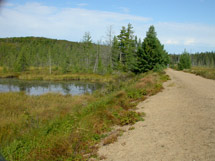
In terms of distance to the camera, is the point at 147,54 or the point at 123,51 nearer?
the point at 147,54

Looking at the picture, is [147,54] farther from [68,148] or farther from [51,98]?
[68,148]

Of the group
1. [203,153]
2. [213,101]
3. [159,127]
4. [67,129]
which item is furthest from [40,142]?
[213,101]

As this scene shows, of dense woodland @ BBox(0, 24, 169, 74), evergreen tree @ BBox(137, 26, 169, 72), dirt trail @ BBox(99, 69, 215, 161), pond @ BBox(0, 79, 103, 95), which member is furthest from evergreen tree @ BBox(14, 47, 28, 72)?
dirt trail @ BBox(99, 69, 215, 161)

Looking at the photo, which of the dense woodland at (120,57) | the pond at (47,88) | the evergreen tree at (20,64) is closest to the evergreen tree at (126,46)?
the dense woodland at (120,57)

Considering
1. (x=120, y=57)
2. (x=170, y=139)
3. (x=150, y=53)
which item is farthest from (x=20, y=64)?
(x=170, y=139)

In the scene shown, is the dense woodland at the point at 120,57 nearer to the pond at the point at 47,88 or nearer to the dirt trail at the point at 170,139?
the pond at the point at 47,88

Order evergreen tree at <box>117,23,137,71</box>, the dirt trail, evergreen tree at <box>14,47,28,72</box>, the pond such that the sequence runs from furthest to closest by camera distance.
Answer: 1. evergreen tree at <box>14,47,28,72</box>
2. evergreen tree at <box>117,23,137,71</box>
3. the pond
4. the dirt trail

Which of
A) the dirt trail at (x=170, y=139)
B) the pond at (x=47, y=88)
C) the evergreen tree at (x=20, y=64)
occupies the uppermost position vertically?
the evergreen tree at (x=20, y=64)

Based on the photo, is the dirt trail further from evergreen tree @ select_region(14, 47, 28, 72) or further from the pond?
evergreen tree @ select_region(14, 47, 28, 72)

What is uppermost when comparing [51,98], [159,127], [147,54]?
[147,54]

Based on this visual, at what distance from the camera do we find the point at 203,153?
437cm

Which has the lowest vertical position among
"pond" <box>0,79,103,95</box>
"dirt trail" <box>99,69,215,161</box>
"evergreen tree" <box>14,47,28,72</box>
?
"pond" <box>0,79,103,95</box>

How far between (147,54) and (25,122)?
70.0 feet

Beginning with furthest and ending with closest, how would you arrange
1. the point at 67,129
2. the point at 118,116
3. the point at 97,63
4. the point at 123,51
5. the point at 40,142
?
the point at 97,63 < the point at 123,51 < the point at 118,116 < the point at 67,129 < the point at 40,142
